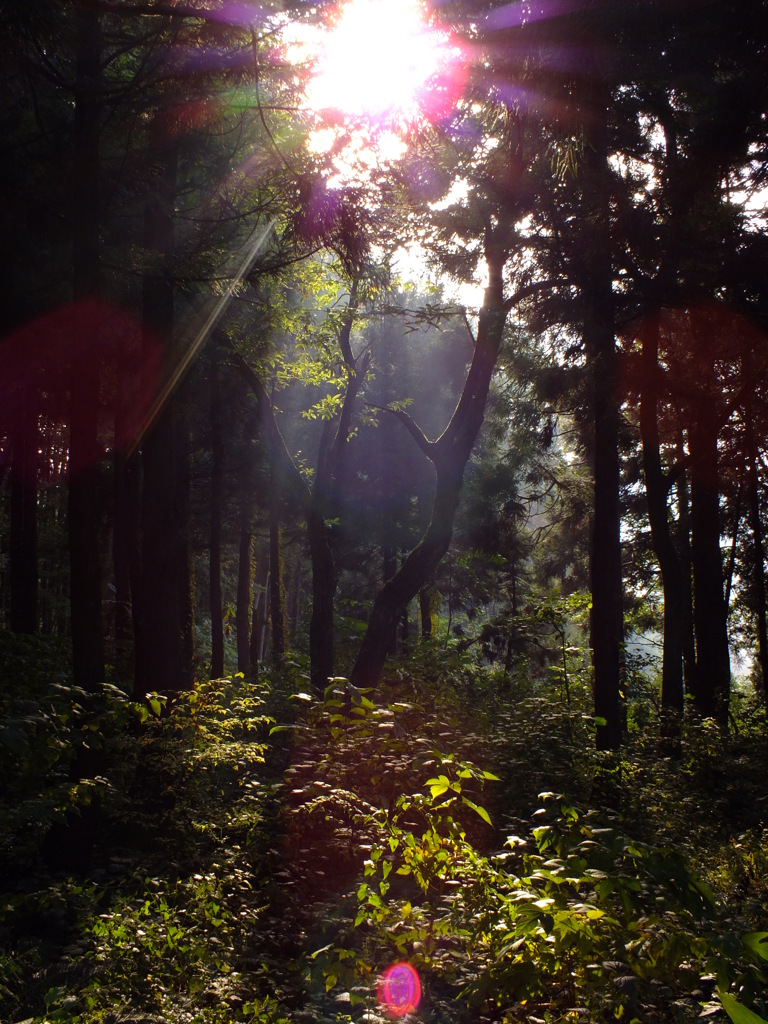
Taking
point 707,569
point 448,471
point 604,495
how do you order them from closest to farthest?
point 604,495, point 448,471, point 707,569

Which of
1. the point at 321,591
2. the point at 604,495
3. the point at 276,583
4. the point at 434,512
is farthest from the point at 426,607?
the point at 604,495

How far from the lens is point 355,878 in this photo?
583 cm

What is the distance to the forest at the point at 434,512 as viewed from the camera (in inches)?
143

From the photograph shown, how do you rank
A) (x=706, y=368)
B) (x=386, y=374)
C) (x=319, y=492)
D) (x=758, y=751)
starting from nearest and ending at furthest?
→ (x=758, y=751) < (x=706, y=368) < (x=319, y=492) < (x=386, y=374)

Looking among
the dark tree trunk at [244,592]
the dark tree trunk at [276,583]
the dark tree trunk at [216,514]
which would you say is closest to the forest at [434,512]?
the dark tree trunk at [216,514]

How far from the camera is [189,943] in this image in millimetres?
3980

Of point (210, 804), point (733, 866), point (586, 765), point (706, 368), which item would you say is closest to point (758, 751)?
point (586, 765)

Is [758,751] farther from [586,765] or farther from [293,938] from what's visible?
[293,938]

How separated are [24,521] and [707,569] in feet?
39.7

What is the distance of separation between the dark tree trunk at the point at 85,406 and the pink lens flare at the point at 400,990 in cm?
373

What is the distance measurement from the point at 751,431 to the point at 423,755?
10.7 m

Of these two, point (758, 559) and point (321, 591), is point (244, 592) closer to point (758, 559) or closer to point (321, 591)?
point (321, 591)

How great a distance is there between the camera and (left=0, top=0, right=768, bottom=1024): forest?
363 centimetres

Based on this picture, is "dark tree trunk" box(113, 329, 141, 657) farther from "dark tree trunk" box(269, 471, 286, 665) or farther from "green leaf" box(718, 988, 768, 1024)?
"green leaf" box(718, 988, 768, 1024)
